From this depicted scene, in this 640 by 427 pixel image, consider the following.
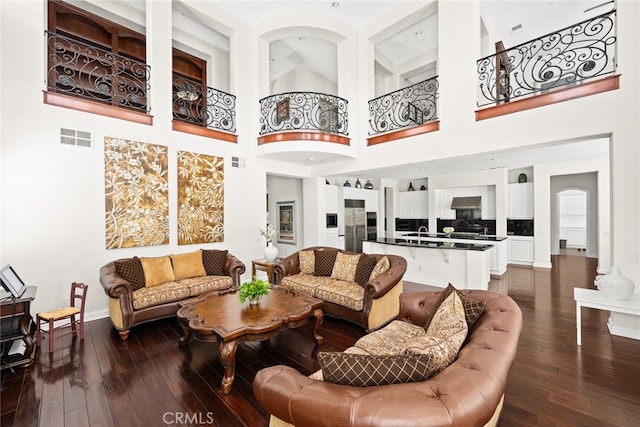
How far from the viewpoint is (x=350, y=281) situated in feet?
14.5

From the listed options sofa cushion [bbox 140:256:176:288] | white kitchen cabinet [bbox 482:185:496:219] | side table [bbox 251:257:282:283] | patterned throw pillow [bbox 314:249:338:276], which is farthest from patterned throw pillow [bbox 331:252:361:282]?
white kitchen cabinet [bbox 482:185:496:219]

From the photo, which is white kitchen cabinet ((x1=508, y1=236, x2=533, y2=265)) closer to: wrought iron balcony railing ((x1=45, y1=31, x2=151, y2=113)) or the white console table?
the white console table

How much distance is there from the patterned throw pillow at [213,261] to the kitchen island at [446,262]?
3.59 meters

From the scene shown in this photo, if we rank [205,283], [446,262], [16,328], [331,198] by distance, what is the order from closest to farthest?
[16,328]
[205,283]
[446,262]
[331,198]

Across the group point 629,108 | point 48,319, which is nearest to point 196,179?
point 48,319

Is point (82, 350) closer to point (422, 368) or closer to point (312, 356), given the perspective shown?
point (312, 356)

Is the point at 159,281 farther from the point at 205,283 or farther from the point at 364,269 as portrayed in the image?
the point at 364,269

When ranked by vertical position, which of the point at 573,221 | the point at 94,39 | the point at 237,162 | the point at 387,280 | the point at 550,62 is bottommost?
the point at 387,280

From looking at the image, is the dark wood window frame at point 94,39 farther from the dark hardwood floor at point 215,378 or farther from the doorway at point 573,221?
the doorway at point 573,221

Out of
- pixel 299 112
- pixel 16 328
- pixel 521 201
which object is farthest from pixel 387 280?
pixel 521 201

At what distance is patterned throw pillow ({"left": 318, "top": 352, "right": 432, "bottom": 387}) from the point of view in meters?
1.34

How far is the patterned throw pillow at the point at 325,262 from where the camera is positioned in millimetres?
4844

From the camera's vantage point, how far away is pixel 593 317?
13.1 ft

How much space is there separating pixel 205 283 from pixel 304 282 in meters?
1.55
